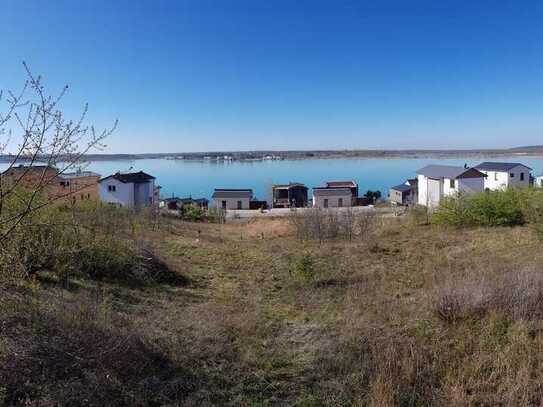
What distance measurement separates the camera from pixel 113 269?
270 inches

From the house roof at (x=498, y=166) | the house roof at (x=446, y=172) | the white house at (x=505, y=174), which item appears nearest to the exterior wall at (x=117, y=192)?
the house roof at (x=446, y=172)

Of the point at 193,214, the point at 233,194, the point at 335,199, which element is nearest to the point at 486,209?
the point at 193,214

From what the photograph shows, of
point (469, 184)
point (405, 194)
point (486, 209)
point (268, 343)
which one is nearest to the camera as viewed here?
point (268, 343)

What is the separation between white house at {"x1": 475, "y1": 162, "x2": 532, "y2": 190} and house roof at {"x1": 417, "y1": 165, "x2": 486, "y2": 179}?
1.23 m

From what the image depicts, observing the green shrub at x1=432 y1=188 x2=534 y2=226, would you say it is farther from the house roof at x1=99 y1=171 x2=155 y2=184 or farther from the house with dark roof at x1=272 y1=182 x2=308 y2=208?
the house with dark roof at x1=272 y1=182 x2=308 y2=208

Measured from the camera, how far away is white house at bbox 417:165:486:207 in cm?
3231

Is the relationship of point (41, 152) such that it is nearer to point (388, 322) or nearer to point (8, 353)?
point (8, 353)

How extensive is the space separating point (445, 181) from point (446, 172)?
114cm

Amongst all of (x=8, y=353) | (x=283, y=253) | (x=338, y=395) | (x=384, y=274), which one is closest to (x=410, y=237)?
(x=283, y=253)

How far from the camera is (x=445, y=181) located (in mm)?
33875

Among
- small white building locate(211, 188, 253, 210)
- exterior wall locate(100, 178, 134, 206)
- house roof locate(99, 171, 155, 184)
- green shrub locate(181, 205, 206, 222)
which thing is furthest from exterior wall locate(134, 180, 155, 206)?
small white building locate(211, 188, 253, 210)

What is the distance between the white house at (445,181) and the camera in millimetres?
32312

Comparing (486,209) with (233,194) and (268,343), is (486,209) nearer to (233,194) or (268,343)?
(268,343)

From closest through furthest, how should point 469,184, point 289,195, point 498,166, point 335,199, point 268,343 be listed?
point 268,343 < point 469,184 < point 498,166 < point 335,199 < point 289,195
